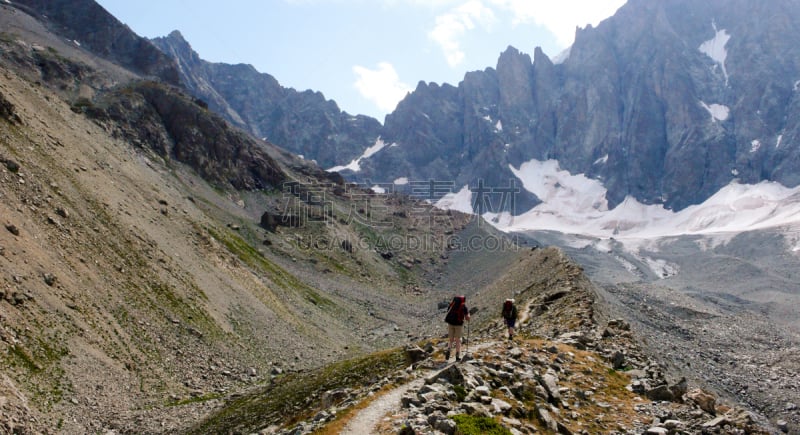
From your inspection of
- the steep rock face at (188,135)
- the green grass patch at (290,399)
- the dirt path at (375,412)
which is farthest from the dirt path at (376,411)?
the steep rock face at (188,135)

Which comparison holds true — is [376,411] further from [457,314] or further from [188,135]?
[188,135]

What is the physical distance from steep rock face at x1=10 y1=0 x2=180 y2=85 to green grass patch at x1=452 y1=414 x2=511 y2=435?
191110mm

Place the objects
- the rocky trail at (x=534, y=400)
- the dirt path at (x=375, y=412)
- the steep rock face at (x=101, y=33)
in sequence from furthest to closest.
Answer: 1. the steep rock face at (x=101, y=33)
2. the rocky trail at (x=534, y=400)
3. the dirt path at (x=375, y=412)

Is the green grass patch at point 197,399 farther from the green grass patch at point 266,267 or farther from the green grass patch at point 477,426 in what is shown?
the green grass patch at point 266,267

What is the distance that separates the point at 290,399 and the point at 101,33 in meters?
186

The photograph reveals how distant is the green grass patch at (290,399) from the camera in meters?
31.6

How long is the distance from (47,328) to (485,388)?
3240 centimetres

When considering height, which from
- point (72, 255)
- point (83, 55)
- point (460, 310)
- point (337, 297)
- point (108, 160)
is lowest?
point (337, 297)

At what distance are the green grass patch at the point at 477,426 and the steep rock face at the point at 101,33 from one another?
627 feet

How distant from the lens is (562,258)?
72.8 m

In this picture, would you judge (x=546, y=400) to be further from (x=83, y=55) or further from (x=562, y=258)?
(x=83, y=55)

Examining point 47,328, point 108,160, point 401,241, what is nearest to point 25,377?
point 47,328

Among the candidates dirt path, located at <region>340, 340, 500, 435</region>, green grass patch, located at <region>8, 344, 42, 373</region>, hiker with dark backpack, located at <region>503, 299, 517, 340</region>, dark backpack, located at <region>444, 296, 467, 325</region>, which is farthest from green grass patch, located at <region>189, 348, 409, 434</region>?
dirt path, located at <region>340, 340, 500, 435</region>

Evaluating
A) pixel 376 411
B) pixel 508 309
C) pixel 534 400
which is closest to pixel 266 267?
pixel 508 309
